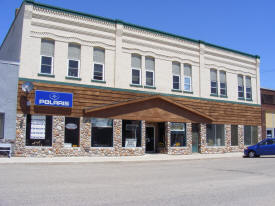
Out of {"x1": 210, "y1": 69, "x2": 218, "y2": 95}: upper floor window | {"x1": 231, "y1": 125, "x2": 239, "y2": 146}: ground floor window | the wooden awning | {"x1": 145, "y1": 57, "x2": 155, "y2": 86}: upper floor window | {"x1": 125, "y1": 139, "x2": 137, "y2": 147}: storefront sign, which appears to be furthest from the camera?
{"x1": 231, "y1": 125, "x2": 239, "y2": 146}: ground floor window

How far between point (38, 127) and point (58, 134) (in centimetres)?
132

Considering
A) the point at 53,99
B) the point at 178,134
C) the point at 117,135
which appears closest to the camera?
the point at 53,99

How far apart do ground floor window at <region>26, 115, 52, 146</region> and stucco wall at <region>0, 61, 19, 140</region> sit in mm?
897

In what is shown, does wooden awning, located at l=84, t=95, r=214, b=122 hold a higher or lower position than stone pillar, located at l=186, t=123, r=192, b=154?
higher

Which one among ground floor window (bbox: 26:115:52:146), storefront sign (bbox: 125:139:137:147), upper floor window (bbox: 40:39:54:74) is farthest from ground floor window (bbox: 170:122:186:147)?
upper floor window (bbox: 40:39:54:74)

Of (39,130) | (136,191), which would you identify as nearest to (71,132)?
(39,130)

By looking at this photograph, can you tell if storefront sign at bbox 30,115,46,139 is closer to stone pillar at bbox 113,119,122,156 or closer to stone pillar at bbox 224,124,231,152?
stone pillar at bbox 113,119,122,156

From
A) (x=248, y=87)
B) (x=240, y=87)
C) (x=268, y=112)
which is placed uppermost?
(x=248, y=87)

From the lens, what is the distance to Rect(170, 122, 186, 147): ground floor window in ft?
79.0

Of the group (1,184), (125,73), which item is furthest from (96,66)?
(1,184)

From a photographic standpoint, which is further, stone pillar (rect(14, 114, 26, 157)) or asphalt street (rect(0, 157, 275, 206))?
stone pillar (rect(14, 114, 26, 157))

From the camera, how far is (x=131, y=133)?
22.1m

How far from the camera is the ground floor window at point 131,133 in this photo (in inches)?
859

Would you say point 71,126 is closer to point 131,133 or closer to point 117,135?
point 117,135
